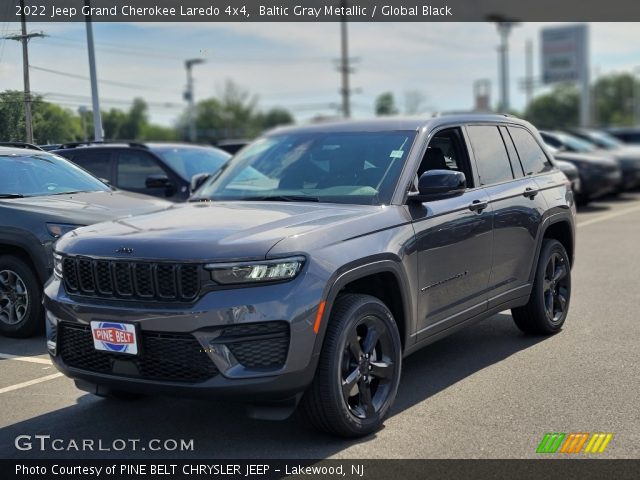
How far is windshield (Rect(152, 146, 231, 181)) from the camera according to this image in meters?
10.7

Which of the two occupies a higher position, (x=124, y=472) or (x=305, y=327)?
(x=305, y=327)

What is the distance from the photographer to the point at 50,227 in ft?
23.0

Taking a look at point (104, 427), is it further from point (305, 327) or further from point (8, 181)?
point (8, 181)

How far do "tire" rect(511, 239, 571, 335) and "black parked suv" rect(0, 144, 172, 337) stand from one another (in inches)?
124

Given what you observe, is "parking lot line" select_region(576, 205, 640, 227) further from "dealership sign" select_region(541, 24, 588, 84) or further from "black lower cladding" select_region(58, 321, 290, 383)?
"dealership sign" select_region(541, 24, 588, 84)

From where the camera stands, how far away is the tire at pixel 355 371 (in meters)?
4.23

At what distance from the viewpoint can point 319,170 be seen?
5.54 metres

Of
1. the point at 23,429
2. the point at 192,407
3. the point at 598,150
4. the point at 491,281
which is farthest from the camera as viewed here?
the point at 598,150

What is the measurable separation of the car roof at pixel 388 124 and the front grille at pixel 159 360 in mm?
2347

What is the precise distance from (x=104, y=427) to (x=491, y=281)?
9.25ft

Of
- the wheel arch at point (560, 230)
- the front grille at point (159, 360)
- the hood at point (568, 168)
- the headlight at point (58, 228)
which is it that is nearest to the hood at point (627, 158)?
the hood at point (568, 168)

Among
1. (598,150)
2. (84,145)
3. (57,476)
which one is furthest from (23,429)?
(598,150)

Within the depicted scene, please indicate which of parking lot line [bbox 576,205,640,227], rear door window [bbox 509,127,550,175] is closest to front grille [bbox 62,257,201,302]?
rear door window [bbox 509,127,550,175]

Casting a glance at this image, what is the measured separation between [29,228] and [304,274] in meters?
3.77
